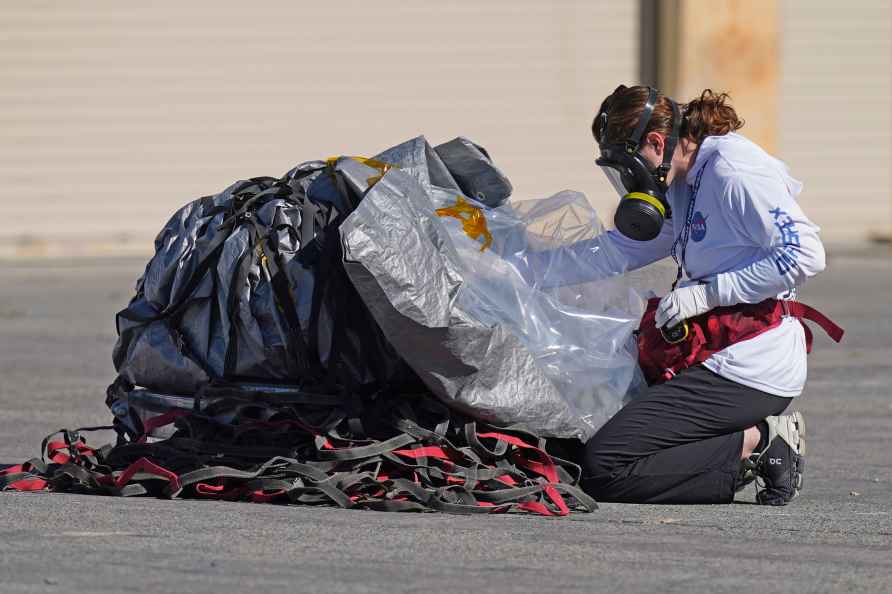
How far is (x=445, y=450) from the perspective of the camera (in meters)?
4.97

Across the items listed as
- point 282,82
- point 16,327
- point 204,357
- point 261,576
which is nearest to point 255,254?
point 204,357

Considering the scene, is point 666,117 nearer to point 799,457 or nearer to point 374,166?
point 374,166

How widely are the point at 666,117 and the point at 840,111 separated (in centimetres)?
1312

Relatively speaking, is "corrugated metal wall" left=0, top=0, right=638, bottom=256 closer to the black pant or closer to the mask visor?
the mask visor

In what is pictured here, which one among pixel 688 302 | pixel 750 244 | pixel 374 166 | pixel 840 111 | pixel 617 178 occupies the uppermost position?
pixel 374 166

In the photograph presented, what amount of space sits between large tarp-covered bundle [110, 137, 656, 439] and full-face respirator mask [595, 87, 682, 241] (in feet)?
1.26

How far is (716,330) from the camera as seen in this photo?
5.19 m

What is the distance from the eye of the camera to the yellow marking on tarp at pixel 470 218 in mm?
5359

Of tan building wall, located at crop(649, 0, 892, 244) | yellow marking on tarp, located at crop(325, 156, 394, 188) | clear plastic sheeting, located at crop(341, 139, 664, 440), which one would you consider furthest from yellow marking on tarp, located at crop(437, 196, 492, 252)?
tan building wall, located at crop(649, 0, 892, 244)

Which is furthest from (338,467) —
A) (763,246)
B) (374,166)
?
(763,246)

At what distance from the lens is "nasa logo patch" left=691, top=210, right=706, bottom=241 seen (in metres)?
5.18

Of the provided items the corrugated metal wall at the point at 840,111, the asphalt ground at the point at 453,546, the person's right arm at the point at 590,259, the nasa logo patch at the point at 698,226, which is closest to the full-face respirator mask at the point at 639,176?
the nasa logo patch at the point at 698,226

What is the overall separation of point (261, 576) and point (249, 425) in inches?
46.7

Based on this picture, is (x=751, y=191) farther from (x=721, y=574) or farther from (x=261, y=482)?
(x=261, y=482)
